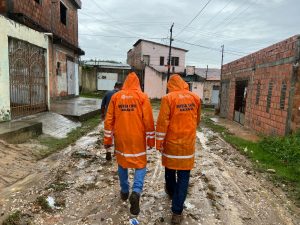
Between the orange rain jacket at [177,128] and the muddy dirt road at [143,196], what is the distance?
0.83 m

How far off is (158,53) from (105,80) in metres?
11.7

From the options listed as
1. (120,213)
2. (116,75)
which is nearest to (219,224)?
(120,213)

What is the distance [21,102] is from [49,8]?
808 centimetres

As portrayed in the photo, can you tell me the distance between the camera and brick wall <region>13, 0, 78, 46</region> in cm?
1189

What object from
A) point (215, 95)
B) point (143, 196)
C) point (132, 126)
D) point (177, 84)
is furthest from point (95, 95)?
point (177, 84)

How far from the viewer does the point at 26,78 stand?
9094 mm

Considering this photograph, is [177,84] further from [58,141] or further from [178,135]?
[58,141]

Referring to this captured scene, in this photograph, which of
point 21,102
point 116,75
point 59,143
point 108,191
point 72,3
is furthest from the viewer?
point 116,75

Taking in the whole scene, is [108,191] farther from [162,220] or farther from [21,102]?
[21,102]

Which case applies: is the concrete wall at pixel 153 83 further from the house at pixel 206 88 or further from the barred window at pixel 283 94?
the barred window at pixel 283 94

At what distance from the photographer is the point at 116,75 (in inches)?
1270

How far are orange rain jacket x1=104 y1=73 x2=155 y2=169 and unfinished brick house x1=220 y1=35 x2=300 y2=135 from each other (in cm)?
615

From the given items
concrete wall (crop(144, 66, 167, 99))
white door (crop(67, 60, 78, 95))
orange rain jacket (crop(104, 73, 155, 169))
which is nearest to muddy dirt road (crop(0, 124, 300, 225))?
orange rain jacket (crop(104, 73, 155, 169))

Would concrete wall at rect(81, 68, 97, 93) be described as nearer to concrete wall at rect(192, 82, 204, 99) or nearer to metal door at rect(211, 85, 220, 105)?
concrete wall at rect(192, 82, 204, 99)
